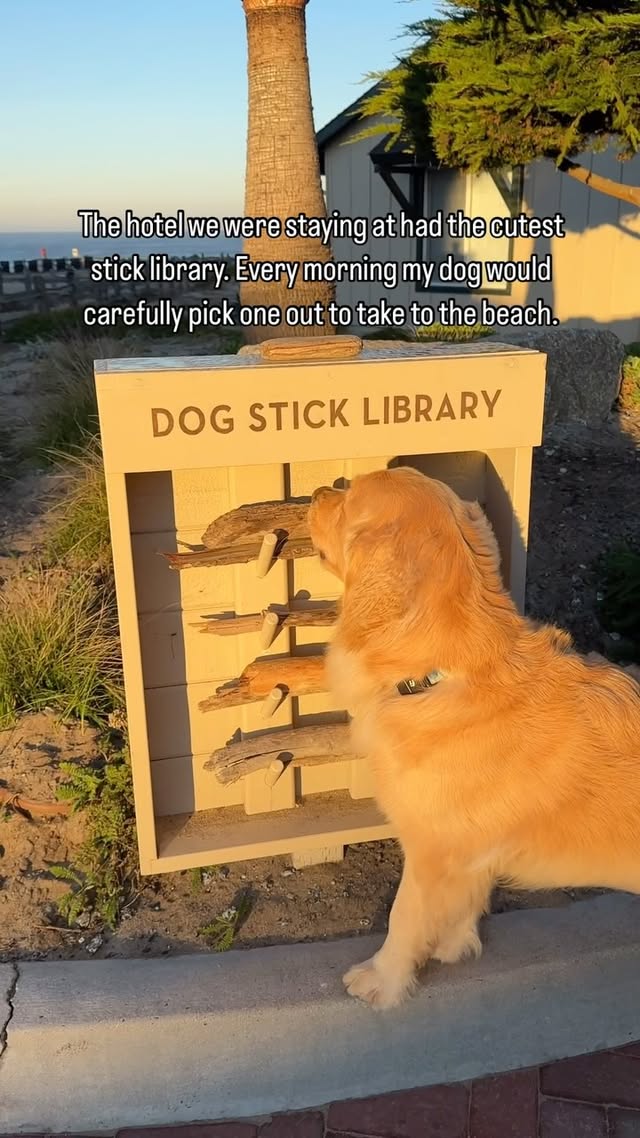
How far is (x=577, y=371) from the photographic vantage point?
21.7 ft

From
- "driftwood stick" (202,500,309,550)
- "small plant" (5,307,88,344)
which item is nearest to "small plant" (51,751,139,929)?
"driftwood stick" (202,500,309,550)

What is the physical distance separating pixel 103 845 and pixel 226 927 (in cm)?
59

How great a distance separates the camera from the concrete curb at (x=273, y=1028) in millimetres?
2299

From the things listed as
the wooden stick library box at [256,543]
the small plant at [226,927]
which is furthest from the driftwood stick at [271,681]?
the small plant at [226,927]

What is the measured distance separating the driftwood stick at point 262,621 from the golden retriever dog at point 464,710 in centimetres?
29

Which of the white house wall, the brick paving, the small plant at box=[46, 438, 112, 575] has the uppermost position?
the white house wall

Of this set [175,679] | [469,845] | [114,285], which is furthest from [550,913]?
[114,285]

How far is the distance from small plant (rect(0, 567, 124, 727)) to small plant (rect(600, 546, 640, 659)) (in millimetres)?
2489

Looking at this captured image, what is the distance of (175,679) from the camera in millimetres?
2779

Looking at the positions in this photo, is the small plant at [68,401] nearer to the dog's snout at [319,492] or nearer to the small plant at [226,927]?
the dog's snout at [319,492]

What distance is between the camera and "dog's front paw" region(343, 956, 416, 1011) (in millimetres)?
2445

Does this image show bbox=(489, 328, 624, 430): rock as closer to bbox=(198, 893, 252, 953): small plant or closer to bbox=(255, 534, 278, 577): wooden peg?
bbox=(255, 534, 278, 577): wooden peg

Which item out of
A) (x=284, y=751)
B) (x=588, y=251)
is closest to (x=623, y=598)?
(x=284, y=751)

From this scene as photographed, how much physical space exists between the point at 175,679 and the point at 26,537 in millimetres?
2648
